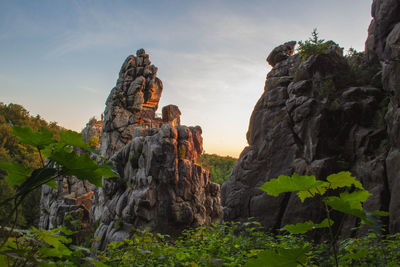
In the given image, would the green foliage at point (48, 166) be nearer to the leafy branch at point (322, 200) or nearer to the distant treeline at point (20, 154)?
the leafy branch at point (322, 200)

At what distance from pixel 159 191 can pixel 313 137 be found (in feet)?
44.7

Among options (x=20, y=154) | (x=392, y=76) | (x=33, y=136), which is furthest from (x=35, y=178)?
(x=20, y=154)

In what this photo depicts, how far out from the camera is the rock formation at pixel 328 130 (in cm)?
905

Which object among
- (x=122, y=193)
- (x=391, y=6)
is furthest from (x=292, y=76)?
(x=122, y=193)

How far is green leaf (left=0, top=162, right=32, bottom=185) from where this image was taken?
116 cm

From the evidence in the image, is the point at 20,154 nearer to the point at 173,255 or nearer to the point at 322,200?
the point at 173,255

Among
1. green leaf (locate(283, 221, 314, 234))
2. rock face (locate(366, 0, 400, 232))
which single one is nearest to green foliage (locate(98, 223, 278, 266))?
green leaf (locate(283, 221, 314, 234))

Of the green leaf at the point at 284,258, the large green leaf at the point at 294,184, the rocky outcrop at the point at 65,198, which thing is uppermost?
the large green leaf at the point at 294,184

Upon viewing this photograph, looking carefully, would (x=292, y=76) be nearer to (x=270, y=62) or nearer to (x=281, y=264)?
(x=270, y=62)

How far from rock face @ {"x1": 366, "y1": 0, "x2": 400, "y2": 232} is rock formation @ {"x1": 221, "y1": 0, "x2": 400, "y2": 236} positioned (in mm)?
34

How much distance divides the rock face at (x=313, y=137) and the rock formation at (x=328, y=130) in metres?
0.04

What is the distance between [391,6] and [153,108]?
2704 cm

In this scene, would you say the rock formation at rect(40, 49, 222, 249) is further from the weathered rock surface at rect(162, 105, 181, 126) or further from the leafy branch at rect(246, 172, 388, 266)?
the leafy branch at rect(246, 172, 388, 266)

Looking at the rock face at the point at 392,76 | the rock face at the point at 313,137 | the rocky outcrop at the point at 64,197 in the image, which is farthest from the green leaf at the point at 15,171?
the rocky outcrop at the point at 64,197
